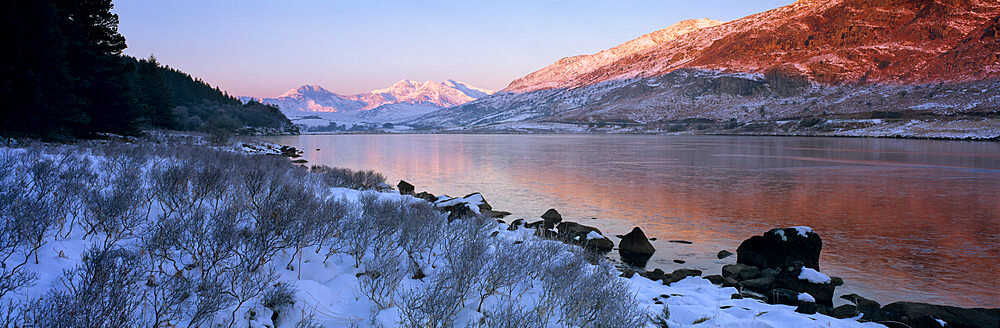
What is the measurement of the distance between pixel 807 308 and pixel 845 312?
63 centimetres

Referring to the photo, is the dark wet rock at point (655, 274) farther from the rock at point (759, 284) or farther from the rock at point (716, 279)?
the rock at point (759, 284)

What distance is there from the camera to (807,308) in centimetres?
779

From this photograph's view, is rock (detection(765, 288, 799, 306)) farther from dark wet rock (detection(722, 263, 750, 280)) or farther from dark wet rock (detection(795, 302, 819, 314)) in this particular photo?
dark wet rock (detection(722, 263, 750, 280))

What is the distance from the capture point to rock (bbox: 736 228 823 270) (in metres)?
11.0

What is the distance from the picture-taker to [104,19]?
26.7m

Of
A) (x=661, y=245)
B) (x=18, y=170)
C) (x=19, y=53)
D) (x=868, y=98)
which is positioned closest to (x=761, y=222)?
(x=661, y=245)

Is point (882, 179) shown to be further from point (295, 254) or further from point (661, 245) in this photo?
point (295, 254)

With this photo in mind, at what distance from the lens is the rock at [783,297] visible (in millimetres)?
8552

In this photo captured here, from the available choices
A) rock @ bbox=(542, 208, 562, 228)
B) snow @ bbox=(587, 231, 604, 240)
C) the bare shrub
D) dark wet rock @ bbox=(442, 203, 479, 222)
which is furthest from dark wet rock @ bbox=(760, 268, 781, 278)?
the bare shrub

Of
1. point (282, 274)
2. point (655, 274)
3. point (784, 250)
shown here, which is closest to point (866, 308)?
point (784, 250)

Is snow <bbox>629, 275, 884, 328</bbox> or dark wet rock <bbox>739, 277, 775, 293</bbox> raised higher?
snow <bbox>629, 275, 884, 328</bbox>

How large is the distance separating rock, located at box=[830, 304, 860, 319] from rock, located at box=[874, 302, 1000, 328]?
1.10 ft

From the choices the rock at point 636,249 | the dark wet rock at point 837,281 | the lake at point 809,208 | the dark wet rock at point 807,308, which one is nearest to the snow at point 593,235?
the rock at point 636,249

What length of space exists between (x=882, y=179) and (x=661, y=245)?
896 inches
